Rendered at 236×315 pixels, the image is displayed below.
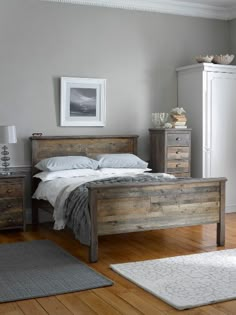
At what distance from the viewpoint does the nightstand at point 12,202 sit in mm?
5402

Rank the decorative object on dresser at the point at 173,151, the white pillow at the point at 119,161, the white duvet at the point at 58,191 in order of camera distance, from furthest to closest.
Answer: the decorative object on dresser at the point at 173,151 < the white pillow at the point at 119,161 < the white duvet at the point at 58,191

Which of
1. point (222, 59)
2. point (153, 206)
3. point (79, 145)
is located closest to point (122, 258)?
point (153, 206)

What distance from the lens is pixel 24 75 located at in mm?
5887

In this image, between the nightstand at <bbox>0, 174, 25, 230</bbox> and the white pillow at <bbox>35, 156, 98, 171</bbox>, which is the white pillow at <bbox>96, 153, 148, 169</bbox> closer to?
the white pillow at <bbox>35, 156, 98, 171</bbox>

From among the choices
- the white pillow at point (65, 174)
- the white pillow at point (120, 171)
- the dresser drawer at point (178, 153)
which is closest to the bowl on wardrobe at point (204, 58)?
the dresser drawer at point (178, 153)

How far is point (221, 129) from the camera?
650cm

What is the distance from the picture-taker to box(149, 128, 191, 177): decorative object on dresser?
6191mm

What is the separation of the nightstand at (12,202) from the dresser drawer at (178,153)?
1.82m

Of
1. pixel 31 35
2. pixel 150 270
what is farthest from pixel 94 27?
pixel 150 270

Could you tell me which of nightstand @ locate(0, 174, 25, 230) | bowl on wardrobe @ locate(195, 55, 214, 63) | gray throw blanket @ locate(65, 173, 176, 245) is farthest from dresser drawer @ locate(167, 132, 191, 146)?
nightstand @ locate(0, 174, 25, 230)

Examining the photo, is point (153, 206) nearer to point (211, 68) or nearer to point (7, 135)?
point (7, 135)

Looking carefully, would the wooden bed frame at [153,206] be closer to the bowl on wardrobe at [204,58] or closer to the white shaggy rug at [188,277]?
the white shaggy rug at [188,277]

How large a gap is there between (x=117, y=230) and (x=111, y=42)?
2850 millimetres

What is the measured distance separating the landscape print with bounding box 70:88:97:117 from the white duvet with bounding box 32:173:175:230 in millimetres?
988
